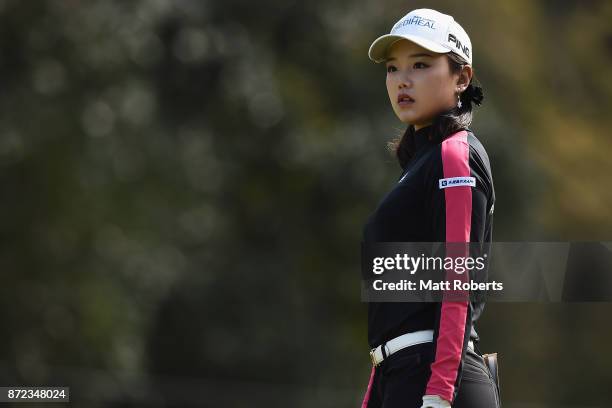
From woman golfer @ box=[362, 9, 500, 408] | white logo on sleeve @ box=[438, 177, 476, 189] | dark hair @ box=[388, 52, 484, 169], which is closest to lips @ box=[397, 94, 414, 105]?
woman golfer @ box=[362, 9, 500, 408]

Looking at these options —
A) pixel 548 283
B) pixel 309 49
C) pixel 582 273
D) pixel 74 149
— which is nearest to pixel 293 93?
pixel 309 49

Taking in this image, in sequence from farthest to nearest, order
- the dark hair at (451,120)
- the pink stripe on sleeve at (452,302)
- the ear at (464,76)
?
the ear at (464,76), the dark hair at (451,120), the pink stripe on sleeve at (452,302)

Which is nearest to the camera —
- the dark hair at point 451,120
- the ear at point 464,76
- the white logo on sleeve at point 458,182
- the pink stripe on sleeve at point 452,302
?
the pink stripe on sleeve at point 452,302

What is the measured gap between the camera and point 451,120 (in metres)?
4.07

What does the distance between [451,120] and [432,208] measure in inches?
14.2

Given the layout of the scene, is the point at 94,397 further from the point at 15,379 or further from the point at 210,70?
the point at 210,70

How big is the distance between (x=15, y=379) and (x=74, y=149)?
3.04 metres

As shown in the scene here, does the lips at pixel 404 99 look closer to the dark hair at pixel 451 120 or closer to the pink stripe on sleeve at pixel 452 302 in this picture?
the dark hair at pixel 451 120

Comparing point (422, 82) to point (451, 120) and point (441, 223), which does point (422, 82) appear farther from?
point (441, 223)

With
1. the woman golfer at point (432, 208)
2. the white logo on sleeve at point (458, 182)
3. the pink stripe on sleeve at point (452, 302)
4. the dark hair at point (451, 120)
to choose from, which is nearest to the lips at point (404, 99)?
the woman golfer at point (432, 208)

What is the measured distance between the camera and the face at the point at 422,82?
162 inches

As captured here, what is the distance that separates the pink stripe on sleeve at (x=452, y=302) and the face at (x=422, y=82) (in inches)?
8.9

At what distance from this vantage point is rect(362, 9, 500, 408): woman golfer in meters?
3.72

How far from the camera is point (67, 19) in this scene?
15.4 meters
